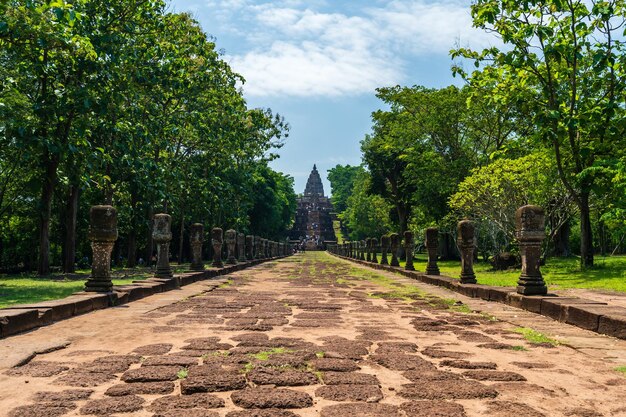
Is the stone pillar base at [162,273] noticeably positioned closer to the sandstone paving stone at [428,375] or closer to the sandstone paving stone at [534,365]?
the sandstone paving stone at [428,375]

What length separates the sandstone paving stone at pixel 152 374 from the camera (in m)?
3.44

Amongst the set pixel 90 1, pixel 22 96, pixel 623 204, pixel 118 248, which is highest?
pixel 90 1

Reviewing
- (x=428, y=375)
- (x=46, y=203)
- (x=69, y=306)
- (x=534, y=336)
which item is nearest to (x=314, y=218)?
(x=46, y=203)

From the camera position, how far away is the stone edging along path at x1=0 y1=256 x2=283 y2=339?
17.4ft

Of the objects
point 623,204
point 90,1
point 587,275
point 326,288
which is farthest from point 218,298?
point 623,204

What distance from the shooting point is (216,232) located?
17.8 metres

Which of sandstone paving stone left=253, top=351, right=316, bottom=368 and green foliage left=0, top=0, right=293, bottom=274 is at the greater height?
green foliage left=0, top=0, right=293, bottom=274

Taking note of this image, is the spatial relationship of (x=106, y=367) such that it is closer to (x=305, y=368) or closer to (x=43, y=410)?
(x=43, y=410)

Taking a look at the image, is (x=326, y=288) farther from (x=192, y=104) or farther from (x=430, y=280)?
(x=192, y=104)

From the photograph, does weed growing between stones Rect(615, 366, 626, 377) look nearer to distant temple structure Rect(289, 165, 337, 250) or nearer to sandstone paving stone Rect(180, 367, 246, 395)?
sandstone paving stone Rect(180, 367, 246, 395)

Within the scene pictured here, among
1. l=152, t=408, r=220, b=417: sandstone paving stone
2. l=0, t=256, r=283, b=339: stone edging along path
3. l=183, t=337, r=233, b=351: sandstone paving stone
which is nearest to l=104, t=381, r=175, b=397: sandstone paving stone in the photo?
l=152, t=408, r=220, b=417: sandstone paving stone

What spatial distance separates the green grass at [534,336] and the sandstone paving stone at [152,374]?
11.1 feet

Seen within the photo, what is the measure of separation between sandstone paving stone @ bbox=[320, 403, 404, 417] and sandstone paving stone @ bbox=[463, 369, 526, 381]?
3.13ft

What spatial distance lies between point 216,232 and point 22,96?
709 cm
